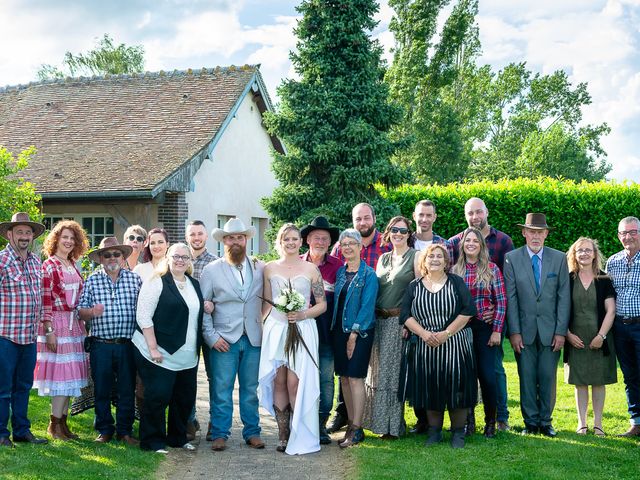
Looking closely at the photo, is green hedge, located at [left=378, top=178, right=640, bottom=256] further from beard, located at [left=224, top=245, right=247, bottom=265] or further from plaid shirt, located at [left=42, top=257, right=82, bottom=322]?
plaid shirt, located at [left=42, top=257, right=82, bottom=322]

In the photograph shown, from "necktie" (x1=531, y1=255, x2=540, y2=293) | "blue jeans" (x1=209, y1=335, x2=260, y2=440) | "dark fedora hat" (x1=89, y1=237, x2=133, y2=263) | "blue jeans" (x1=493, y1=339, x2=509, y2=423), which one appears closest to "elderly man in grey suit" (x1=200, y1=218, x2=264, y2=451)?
"blue jeans" (x1=209, y1=335, x2=260, y2=440)

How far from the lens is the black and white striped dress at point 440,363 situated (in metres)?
7.07

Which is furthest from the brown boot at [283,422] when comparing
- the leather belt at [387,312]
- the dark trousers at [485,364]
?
the dark trousers at [485,364]

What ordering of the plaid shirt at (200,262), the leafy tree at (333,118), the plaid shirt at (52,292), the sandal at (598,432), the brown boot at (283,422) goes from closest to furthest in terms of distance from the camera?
the plaid shirt at (52,292)
the brown boot at (283,422)
the sandal at (598,432)
the plaid shirt at (200,262)
the leafy tree at (333,118)

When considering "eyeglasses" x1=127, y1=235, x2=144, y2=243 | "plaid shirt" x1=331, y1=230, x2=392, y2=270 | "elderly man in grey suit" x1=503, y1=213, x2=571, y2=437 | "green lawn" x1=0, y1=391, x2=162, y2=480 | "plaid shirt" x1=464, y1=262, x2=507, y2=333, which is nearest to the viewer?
"green lawn" x1=0, y1=391, x2=162, y2=480

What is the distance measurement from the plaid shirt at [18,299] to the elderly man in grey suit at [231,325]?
159 centimetres

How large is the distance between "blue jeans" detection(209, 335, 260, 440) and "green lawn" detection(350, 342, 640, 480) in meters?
1.15

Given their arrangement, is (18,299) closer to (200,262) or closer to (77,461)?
(77,461)

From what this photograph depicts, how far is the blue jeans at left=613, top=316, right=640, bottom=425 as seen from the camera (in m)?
7.66

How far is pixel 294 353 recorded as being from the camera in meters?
7.13

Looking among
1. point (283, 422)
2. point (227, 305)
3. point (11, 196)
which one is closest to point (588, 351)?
point (283, 422)

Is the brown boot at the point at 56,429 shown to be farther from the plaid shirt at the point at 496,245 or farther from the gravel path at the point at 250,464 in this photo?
the plaid shirt at the point at 496,245

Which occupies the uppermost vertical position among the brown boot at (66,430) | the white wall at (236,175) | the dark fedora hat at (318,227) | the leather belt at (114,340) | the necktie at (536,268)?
the white wall at (236,175)

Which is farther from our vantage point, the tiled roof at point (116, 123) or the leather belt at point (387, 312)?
the tiled roof at point (116, 123)
